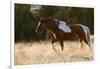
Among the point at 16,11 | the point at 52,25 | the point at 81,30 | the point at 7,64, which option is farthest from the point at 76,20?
the point at 7,64

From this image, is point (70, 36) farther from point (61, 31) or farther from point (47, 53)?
point (47, 53)

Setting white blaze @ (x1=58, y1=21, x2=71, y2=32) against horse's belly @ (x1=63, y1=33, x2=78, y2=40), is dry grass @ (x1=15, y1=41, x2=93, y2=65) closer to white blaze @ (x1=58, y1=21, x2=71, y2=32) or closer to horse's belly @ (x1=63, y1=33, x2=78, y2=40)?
horse's belly @ (x1=63, y1=33, x2=78, y2=40)

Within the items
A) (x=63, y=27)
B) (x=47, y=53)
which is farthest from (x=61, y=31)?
(x=47, y=53)

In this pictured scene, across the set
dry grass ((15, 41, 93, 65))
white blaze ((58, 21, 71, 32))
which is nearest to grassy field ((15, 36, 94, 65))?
dry grass ((15, 41, 93, 65))

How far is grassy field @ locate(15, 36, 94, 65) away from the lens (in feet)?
7.88

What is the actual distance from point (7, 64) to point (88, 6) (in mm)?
1233

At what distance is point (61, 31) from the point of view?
2590mm

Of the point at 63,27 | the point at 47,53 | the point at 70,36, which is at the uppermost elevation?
the point at 63,27

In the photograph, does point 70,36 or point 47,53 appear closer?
point 47,53

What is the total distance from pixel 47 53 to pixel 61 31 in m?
0.32

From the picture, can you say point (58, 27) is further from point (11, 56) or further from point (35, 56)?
point (11, 56)

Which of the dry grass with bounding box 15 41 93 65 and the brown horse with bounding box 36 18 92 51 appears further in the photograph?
the brown horse with bounding box 36 18 92 51

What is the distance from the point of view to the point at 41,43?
2.48 metres

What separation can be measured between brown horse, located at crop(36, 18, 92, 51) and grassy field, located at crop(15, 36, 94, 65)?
0.07 m
